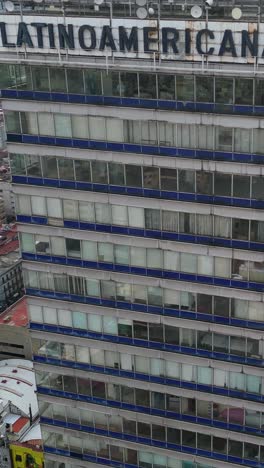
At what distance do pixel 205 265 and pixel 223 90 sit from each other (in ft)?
47.4

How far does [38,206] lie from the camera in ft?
196

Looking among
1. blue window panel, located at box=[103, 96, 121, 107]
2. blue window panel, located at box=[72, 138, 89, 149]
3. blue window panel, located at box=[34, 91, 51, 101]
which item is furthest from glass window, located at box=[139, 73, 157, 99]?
blue window panel, located at box=[34, 91, 51, 101]

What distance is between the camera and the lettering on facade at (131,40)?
4800cm

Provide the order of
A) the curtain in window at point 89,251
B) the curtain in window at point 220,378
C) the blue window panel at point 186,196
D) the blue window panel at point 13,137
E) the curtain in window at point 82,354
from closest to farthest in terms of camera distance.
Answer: the blue window panel at point 186,196
the blue window panel at point 13,137
the curtain in window at point 220,378
the curtain in window at point 89,251
the curtain in window at point 82,354

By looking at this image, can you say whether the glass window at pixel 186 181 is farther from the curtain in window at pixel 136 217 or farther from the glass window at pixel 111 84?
the glass window at pixel 111 84

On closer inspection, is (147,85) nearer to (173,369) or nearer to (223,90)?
(223,90)

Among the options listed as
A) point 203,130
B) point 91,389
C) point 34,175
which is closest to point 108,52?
point 203,130

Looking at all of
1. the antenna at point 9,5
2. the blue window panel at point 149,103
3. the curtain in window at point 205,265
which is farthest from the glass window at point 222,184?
the antenna at point 9,5

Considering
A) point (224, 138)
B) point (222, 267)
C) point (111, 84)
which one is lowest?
point (222, 267)

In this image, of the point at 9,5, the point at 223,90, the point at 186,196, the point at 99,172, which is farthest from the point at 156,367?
the point at 9,5

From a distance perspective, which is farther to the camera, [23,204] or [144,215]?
[23,204]

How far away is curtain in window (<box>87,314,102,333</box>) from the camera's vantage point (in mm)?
61688

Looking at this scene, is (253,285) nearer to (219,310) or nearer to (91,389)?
(219,310)

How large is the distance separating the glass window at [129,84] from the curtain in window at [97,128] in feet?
9.99
